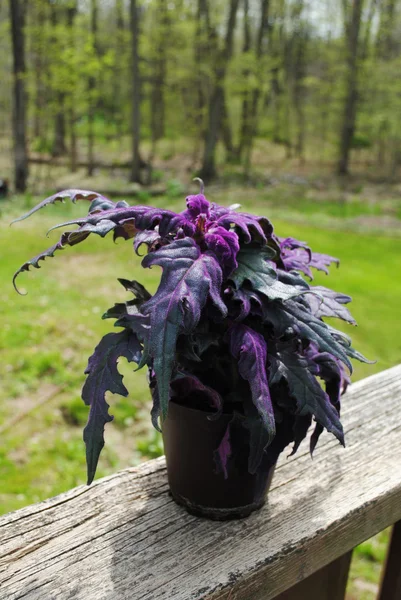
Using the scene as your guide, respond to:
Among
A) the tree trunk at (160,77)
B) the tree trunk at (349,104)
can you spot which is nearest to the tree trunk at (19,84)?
the tree trunk at (160,77)

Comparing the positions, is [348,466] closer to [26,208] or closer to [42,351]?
[42,351]

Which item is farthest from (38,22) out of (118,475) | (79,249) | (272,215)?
(118,475)

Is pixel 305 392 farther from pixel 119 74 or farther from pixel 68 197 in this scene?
pixel 119 74

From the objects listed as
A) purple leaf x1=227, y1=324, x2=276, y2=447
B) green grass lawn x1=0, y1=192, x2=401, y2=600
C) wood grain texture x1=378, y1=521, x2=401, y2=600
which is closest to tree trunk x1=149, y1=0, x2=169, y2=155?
green grass lawn x1=0, y1=192, x2=401, y2=600

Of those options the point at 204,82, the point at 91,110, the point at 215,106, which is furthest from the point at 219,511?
the point at 204,82

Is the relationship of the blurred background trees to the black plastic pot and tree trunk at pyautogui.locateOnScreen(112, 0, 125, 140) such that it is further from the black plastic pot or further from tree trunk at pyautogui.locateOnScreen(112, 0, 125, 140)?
the black plastic pot

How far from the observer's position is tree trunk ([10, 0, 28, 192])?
10969 millimetres

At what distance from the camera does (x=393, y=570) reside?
4.42ft

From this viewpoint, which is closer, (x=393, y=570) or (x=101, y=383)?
(x=101, y=383)

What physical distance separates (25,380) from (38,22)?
14.8 meters

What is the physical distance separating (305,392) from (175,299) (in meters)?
0.31

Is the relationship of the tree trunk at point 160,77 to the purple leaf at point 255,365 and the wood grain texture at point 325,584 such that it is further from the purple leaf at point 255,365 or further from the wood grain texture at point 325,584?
the purple leaf at point 255,365

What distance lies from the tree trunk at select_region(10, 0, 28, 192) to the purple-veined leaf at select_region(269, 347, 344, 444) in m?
11.5

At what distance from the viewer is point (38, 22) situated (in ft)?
50.4
